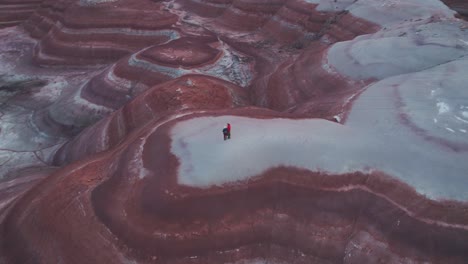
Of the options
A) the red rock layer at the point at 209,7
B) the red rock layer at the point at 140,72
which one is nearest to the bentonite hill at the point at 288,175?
the red rock layer at the point at 140,72

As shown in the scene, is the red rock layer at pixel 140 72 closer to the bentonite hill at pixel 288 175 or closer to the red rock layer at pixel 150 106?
the red rock layer at pixel 150 106

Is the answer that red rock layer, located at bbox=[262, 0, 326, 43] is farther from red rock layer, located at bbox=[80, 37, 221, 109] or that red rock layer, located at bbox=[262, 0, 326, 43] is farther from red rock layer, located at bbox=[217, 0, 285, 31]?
red rock layer, located at bbox=[80, 37, 221, 109]

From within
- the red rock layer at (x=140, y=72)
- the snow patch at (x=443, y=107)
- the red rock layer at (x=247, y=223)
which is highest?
the snow patch at (x=443, y=107)

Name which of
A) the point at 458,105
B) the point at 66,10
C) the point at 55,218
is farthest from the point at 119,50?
the point at 458,105

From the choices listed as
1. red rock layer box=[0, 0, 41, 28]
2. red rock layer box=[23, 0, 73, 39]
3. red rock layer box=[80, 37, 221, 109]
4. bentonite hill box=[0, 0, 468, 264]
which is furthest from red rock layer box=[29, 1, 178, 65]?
red rock layer box=[0, 0, 41, 28]

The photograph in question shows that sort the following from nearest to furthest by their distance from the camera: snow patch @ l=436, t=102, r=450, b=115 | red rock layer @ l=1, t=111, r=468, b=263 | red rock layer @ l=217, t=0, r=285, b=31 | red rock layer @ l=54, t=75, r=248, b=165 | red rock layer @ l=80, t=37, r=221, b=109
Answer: red rock layer @ l=1, t=111, r=468, b=263 → snow patch @ l=436, t=102, r=450, b=115 → red rock layer @ l=54, t=75, r=248, b=165 → red rock layer @ l=80, t=37, r=221, b=109 → red rock layer @ l=217, t=0, r=285, b=31

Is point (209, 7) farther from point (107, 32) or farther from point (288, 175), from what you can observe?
point (288, 175)
